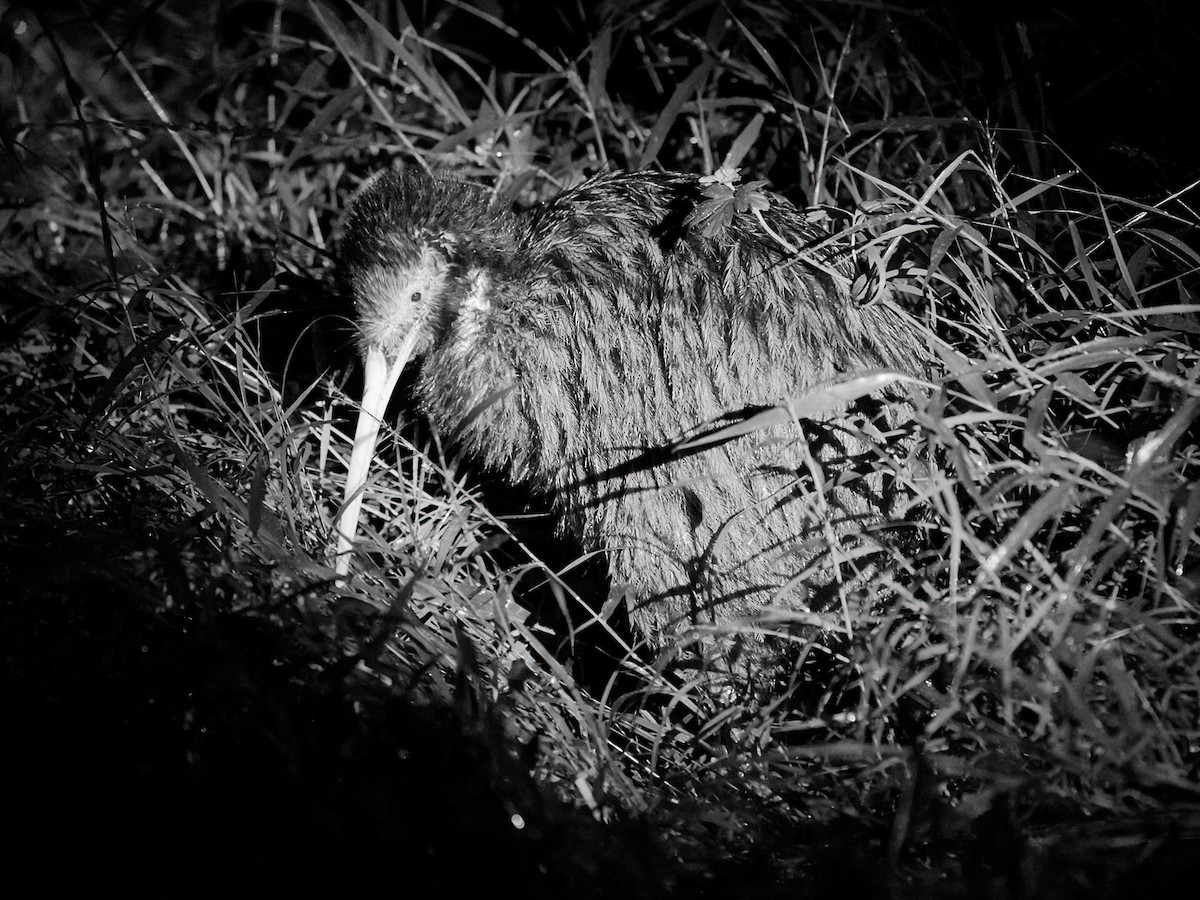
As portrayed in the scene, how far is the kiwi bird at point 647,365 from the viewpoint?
6.25ft

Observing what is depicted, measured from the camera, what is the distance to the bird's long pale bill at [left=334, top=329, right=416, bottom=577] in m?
2.01

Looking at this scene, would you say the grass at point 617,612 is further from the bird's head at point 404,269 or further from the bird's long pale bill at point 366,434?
the bird's head at point 404,269

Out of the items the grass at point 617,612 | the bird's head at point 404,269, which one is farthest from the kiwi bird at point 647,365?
the grass at point 617,612

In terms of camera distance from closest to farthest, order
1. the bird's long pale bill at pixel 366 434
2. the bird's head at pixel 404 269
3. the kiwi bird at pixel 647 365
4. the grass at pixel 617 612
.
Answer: the grass at pixel 617 612, the kiwi bird at pixel 647 365, the bird's long pale bill at pixel 366 434, the bird's head at pixel 404 269

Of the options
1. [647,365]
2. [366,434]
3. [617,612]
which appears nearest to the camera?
[647,365]

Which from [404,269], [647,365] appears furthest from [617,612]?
[404,269]

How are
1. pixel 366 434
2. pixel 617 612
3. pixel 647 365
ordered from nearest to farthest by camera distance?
pixel 647 365, pixel 366 434, pixel 617 612

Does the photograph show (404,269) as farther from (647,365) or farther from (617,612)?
(617,612)

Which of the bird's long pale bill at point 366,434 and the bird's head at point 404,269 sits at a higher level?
the bird's head at point 404,269

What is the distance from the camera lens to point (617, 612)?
7.77ft

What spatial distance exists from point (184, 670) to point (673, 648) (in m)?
0.95

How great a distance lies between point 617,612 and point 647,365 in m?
0.75

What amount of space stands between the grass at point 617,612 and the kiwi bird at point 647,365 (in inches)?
4.8

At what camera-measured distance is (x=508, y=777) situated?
1.47 m
